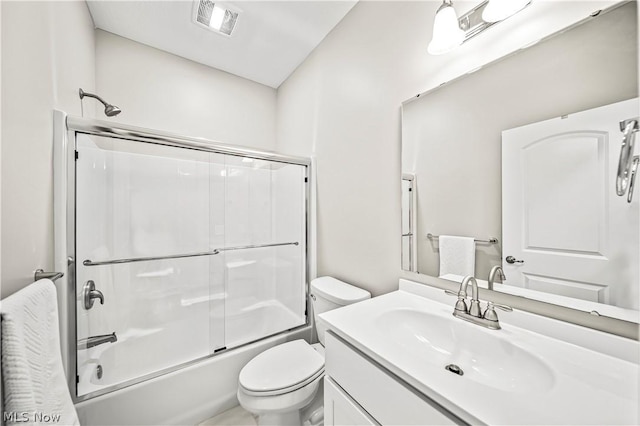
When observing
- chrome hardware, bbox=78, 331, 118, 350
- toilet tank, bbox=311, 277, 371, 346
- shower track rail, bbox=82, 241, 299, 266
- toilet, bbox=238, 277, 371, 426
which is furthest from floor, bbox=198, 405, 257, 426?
shower track rail, bbox=82, 241, 299, 266

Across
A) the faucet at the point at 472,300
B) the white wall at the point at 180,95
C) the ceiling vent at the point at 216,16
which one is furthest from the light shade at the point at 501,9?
the white wall at the point at 180,95

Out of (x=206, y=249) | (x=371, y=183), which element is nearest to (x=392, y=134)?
(x=371, y=183)

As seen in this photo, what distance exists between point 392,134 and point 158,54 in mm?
1971

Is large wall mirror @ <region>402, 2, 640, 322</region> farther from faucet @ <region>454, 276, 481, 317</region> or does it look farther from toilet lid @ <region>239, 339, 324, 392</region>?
toilet lid @ <region>239, 339, 324, 392</region>

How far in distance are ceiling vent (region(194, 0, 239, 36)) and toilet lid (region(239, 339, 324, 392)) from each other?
Result: 2.13 metres

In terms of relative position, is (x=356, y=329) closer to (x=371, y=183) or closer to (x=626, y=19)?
(x=371, y=183)

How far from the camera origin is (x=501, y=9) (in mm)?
829

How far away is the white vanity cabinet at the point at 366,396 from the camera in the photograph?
1.98ft

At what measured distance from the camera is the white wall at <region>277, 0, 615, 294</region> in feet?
3.12

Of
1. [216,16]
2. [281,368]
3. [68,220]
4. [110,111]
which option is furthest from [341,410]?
[216,16]

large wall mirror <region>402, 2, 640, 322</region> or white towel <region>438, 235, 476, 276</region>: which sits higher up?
large wall mirror <region>402, 2, 640, 322</region>

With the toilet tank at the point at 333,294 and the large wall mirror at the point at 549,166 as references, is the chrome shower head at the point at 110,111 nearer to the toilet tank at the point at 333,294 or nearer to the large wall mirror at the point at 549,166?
the toilet tank at the point at 333,294

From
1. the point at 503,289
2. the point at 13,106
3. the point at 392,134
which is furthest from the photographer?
the point at 392,134

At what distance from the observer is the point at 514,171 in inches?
33.9
